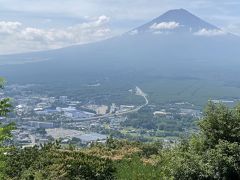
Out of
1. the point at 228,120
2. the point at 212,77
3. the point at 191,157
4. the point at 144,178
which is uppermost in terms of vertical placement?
the point at 228,120

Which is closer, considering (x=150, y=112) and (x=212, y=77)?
(x=150, y=112)

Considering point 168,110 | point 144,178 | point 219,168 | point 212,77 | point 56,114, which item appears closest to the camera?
point 219,168

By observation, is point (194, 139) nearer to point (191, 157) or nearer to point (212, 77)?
point (191, 157)

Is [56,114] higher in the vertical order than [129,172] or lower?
lower

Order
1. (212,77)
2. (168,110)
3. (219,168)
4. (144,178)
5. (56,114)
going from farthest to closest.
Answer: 1. (212,77)
2. (168,110)
3. (56,114)
4. (144,178)
5. (219,168)

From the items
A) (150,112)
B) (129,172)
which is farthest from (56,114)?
(129,172)
